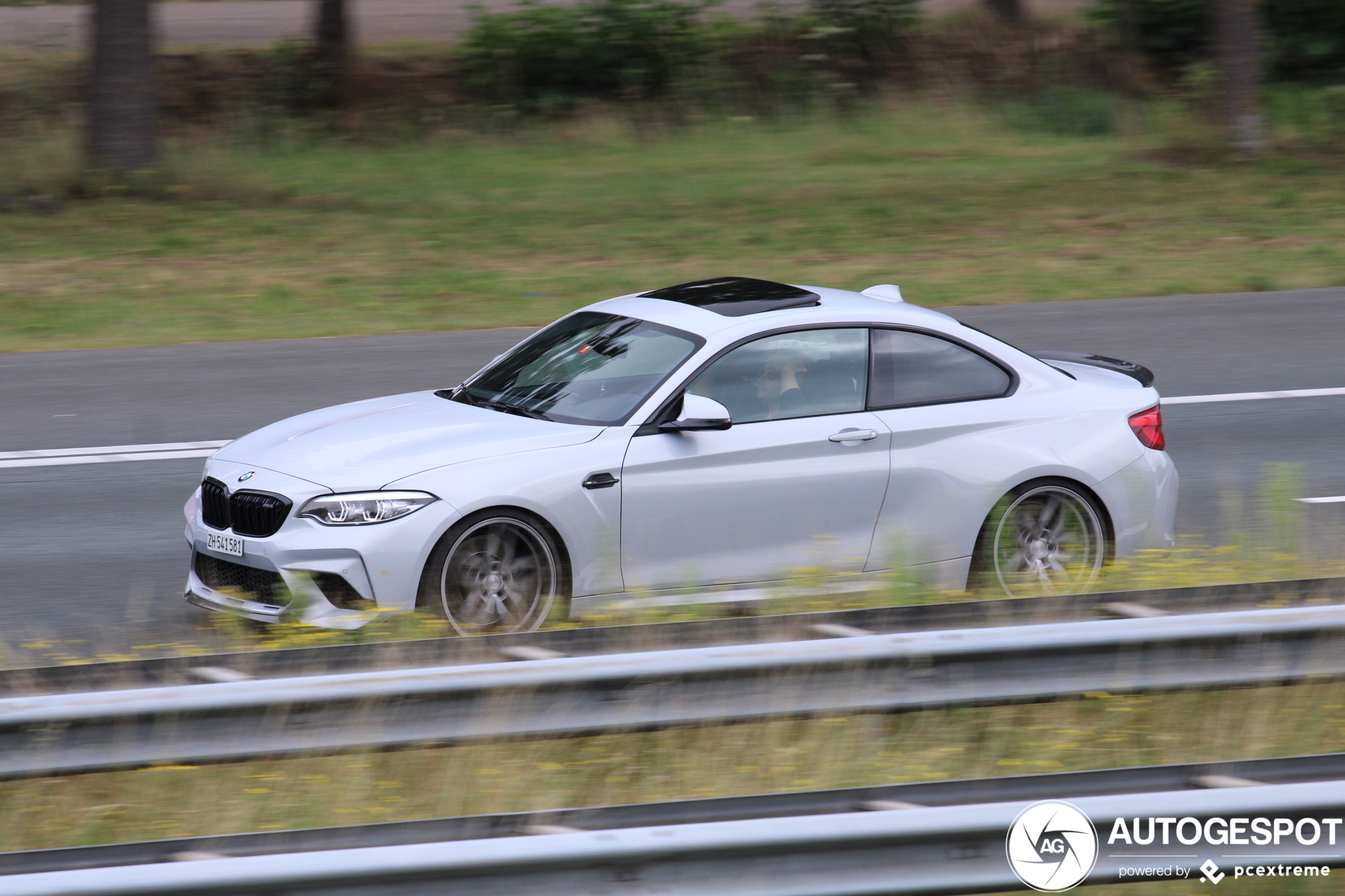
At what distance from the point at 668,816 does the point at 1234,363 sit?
10.1 metres

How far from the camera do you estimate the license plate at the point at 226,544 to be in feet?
21.4

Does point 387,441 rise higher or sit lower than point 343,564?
higher

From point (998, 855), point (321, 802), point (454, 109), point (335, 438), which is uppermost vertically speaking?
point (454, 109)

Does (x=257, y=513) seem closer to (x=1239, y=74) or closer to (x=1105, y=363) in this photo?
(x=1105, y=363)

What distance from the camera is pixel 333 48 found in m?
27.5

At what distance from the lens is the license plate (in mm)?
6508

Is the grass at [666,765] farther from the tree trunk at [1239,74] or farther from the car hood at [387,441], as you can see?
the tree trunk at [1239,74]

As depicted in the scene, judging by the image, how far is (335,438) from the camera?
6.86m

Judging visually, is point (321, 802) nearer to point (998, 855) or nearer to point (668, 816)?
point (668, 816)

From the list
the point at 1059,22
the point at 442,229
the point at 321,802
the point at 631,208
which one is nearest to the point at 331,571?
the point at 321,802

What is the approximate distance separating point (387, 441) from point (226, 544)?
0.81 meters

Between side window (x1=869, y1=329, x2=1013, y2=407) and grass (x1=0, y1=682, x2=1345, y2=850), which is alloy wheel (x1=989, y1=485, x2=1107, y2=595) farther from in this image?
grass (x1=0, y1=682, x2=1345, y2=850)

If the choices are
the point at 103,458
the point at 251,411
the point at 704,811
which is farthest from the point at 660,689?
the point at 251,411

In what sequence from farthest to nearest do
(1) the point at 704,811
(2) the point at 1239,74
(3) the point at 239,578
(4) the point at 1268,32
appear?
(4) the point at 1268,32, (2) the point at 1239,74, (3) the point at 239,578, (1) the point at 704,811
